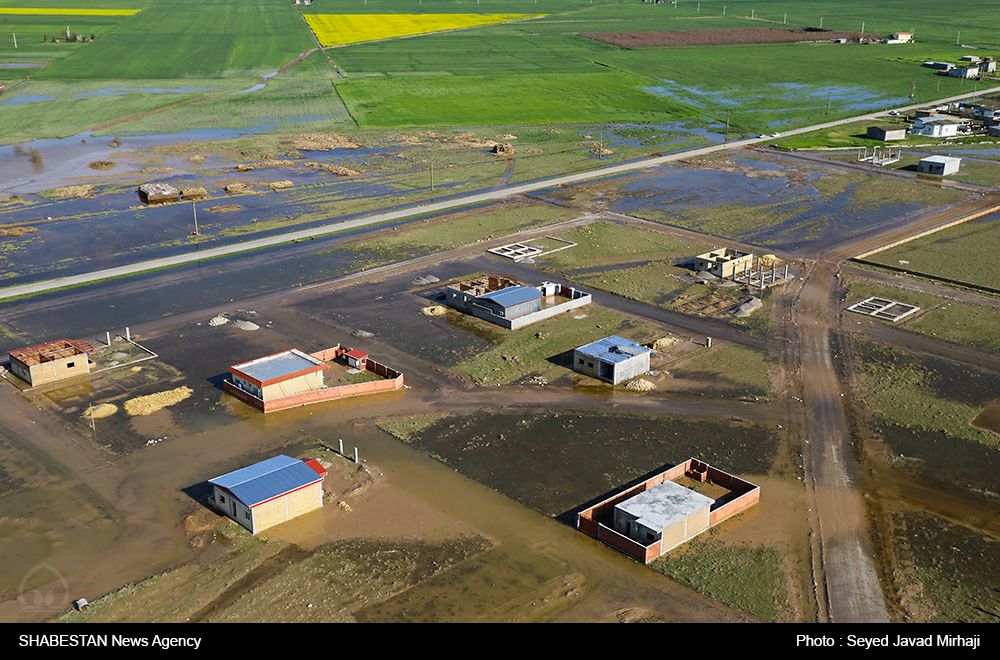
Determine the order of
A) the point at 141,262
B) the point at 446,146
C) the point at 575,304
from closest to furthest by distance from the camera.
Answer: the point at 575,304, the point at 141,262, the point at 446,146

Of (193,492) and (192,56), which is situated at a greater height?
(192,56)

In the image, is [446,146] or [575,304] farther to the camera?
[446,146]

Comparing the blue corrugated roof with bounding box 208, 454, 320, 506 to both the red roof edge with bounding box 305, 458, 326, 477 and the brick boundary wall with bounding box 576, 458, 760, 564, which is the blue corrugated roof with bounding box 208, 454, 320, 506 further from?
the brick boundary wall with bounding box 576, 458, 760, 564

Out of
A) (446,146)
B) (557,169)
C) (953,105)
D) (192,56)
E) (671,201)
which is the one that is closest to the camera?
(671,201)

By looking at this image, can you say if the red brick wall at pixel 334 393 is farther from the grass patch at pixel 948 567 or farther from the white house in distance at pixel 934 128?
the white house in distance at pixel 934 128

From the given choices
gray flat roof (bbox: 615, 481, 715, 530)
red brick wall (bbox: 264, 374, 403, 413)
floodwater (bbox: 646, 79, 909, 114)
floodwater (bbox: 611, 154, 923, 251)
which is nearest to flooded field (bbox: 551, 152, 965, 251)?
floodwater (bbox: 611, 154, 923, 251)
